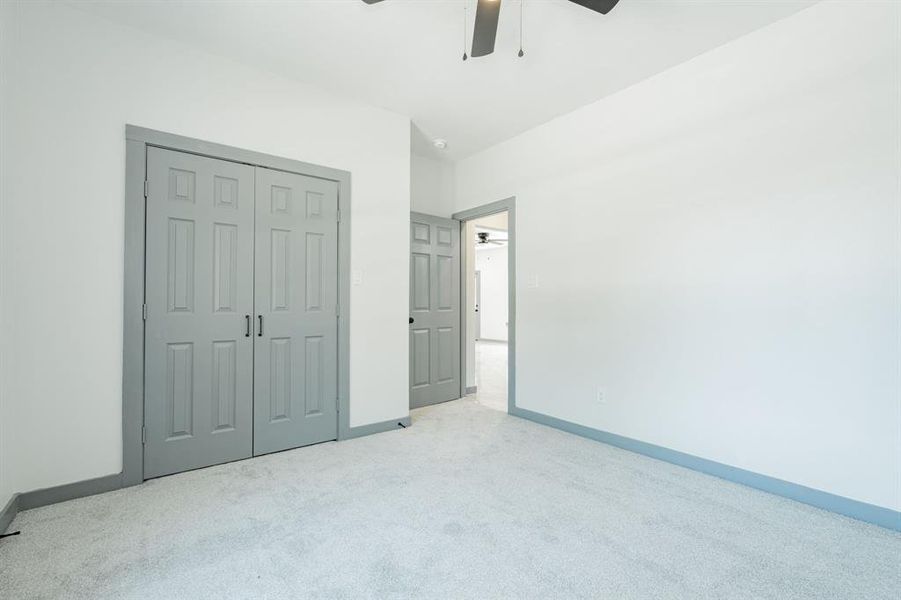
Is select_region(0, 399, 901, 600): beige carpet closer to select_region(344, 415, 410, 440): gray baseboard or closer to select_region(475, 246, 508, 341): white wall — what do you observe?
select_region(344, 415, 410, 440): gray baseboard

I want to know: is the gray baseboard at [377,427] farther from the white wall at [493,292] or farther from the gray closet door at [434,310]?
the white wall at [493,292]

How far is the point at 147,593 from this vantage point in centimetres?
154

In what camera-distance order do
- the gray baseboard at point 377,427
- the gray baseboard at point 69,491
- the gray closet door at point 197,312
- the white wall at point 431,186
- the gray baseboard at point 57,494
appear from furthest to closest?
1. the white wall at point 431,186
2. the gray baseboard at point 377,427
3. the gray closet door at point 197,312
4. the gray baseboard at point 69,491
5. the gray baseboard at point 57,494

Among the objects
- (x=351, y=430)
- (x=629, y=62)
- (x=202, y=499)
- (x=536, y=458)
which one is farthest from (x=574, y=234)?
(x=202, y=499)

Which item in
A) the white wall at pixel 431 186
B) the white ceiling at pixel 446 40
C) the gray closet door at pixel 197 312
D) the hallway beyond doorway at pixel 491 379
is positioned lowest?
the hallway beyond doorway at pixel 491 379

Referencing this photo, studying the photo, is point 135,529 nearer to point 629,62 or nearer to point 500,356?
point 629,62

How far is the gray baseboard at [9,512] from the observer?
6.42ft

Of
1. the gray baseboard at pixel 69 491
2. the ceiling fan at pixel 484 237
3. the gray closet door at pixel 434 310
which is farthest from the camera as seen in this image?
the ceiling fan at pixel 484 237

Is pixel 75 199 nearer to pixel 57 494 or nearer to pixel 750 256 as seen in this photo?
pixel 57 494

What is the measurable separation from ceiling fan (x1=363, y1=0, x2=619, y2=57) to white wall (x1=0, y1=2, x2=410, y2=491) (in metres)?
1.56

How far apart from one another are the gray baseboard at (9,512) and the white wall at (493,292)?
9831mm

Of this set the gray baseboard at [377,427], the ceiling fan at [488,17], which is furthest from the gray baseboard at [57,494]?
the ceiling fan at [488,17]

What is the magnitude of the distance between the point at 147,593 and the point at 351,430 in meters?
1.81

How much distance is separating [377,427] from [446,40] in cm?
293
